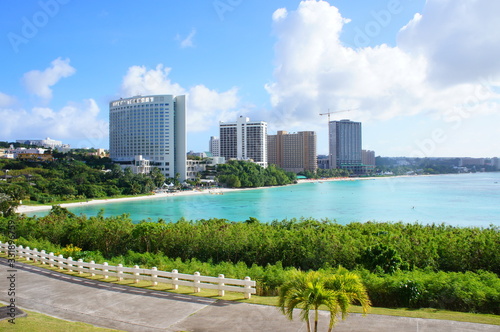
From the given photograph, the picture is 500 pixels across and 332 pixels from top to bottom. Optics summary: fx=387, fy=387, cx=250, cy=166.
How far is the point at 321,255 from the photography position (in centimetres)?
1595

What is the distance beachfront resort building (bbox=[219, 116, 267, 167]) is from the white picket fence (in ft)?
494

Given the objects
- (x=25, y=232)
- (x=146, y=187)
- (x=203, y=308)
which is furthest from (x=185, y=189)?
(x=203, y=308)

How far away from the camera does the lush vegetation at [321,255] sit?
10320mm

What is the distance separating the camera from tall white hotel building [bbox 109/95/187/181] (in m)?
124

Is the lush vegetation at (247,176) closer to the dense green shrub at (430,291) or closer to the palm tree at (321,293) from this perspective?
the dense green shrub at (430,291)

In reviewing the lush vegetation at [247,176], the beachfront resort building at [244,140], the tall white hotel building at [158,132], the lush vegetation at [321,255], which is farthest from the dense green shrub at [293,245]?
the beachfront resort building at [244,140]

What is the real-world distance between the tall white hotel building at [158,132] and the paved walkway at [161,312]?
112 m

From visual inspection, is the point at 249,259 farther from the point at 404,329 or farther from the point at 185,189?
the point at 185,189

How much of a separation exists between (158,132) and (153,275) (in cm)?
11636

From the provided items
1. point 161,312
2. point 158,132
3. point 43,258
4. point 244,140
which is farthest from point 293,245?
point 244,140

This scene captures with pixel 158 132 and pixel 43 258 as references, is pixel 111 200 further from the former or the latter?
pixel 43 258

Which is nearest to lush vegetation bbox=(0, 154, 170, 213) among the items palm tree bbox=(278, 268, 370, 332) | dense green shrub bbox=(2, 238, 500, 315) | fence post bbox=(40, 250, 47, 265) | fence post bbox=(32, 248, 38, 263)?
fence post bbox=(32, 248, 38, 263)

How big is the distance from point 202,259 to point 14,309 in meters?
9.87

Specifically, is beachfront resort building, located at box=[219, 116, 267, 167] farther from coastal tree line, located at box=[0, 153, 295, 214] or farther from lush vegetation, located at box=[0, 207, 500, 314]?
lush vegetation, located at box=[0, 207, 500, 314]
